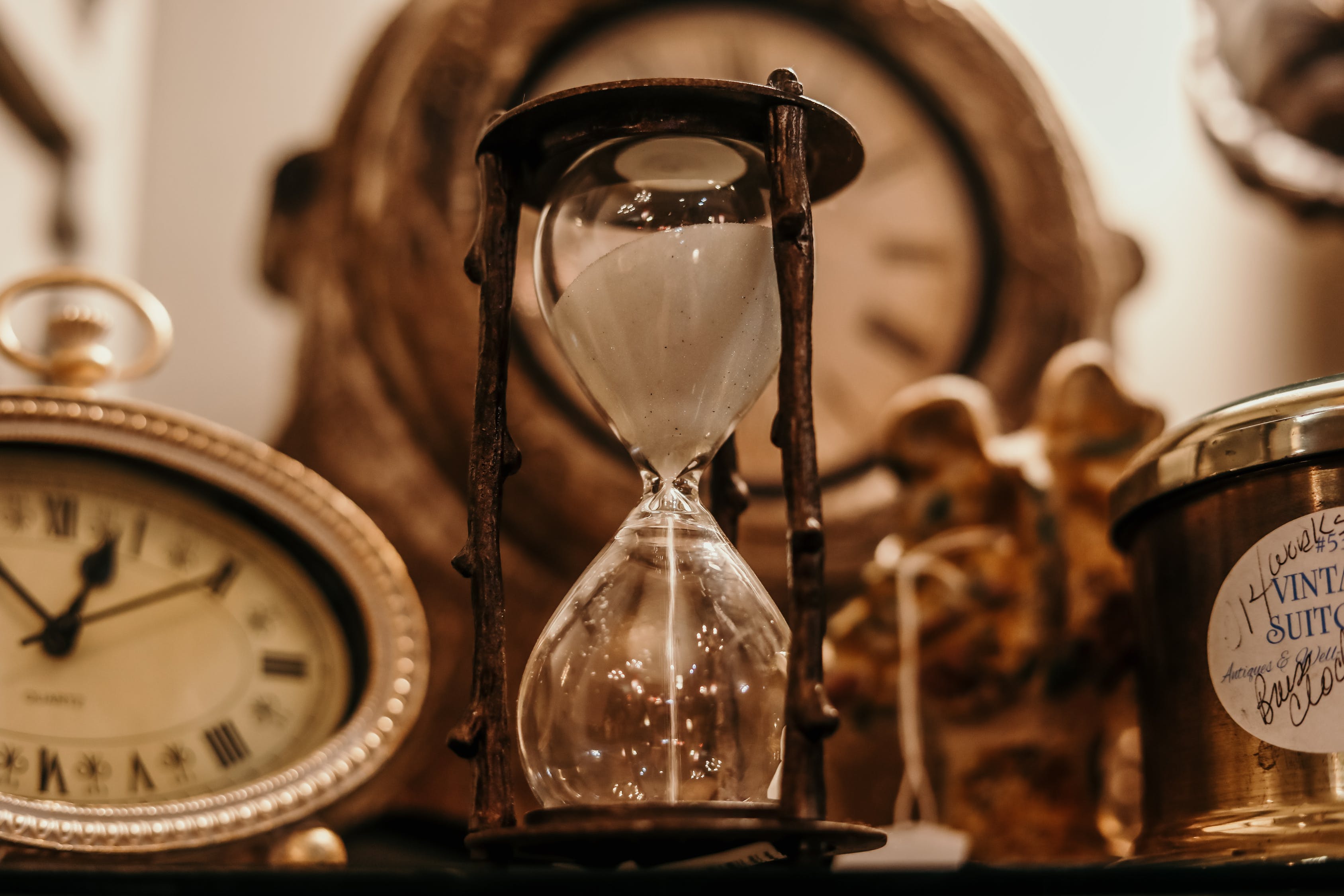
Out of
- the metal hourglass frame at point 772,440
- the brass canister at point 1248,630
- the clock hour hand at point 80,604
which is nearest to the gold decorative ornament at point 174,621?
the clock hour hand at point 80,604

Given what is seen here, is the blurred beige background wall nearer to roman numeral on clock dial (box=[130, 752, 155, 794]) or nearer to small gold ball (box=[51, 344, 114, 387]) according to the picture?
small gold ball (box=[51, 344, 114, 387])

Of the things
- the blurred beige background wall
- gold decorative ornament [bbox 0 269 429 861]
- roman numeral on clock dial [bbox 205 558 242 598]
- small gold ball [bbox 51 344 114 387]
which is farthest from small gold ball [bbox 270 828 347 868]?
the blurred beige background wall

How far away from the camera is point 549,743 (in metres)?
0.40

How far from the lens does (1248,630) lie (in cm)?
43

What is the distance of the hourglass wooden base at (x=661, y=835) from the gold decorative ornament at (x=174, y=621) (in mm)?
189

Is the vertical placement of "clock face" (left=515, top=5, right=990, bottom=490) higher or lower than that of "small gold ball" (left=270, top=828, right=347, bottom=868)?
higher

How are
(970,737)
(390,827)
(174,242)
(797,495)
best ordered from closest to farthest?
(797,495)
(970,737)
(390,827)
(174,242)

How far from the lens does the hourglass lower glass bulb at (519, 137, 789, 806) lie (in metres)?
0.39

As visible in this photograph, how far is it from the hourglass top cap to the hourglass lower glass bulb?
1cm

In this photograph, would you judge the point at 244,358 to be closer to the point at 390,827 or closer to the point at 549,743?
the point at 390,827

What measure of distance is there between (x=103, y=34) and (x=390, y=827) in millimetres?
584

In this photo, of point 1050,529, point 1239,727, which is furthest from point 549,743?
point 1050,529

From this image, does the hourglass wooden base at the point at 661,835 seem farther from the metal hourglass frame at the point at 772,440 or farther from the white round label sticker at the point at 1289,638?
the white round label sticker at the point at 1289,638

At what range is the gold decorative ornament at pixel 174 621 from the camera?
1.72ft
